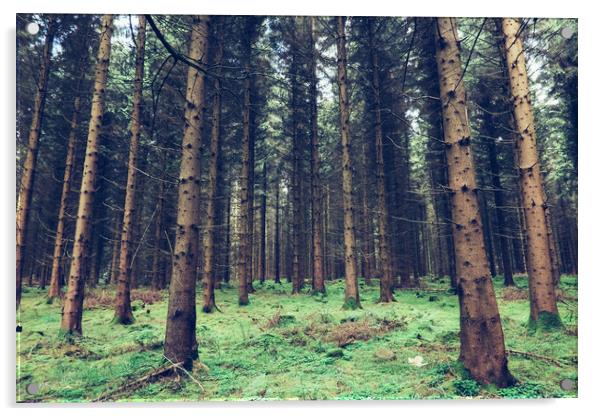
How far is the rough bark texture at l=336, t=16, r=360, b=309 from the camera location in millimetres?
7777

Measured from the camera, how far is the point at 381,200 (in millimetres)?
8602

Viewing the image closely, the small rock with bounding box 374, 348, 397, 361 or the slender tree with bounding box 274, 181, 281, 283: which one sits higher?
the slender tree with bounding box 274, 181, 281, 283

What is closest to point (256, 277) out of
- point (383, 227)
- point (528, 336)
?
point (383, 227)

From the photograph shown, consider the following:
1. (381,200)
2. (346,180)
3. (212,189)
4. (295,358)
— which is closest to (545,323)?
(295,358)

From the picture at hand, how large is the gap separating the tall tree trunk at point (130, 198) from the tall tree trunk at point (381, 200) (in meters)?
4.80

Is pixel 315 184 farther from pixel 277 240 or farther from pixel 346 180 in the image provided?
pixel 277 240

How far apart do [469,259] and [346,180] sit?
5.23 metres

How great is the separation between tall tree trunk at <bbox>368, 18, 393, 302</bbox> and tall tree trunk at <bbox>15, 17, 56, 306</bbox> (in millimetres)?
5907

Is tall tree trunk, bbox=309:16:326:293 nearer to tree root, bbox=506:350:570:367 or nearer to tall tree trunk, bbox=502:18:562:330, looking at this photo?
tall tree trunk, bbox=502:18:562:330

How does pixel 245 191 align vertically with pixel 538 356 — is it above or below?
above

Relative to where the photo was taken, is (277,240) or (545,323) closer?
(545,323)

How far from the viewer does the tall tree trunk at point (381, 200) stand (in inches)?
304

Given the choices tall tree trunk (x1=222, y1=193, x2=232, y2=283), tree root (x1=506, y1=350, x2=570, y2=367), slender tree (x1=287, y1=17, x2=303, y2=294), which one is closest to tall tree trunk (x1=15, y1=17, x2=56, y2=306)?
slender tree (x1=287, y1=17, x2=303, y2=294)

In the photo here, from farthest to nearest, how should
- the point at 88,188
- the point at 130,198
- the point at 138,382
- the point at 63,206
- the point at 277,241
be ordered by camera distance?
the point at 277,241 → the point at 130,198 → the point at 63,206 → the point at 88,188 → the point at 138,382
